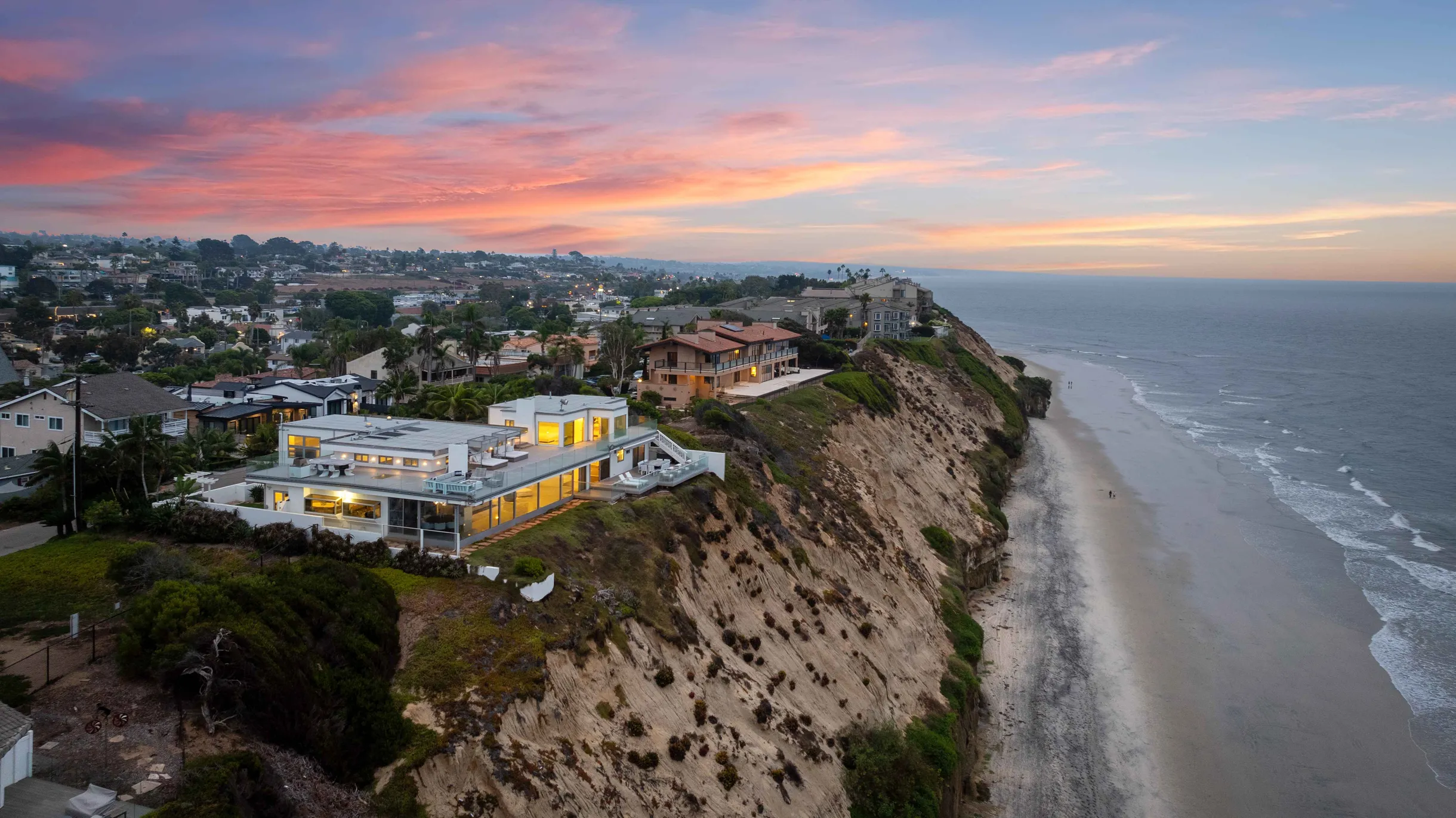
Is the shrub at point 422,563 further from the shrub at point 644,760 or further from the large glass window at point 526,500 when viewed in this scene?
the shrub at point 644,760

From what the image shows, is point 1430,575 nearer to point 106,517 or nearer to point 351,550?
point 351,550

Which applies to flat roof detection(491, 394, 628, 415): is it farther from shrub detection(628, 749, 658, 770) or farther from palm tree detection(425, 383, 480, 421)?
shrub detection(628, 749, 658, 770)

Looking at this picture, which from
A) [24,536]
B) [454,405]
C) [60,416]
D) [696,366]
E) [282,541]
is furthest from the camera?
[696,366]

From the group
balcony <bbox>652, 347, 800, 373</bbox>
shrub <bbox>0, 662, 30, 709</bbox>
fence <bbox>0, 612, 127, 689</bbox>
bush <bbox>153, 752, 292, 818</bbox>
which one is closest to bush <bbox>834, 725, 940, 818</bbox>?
bush <bbox>153, 752, 292, 818</bbox>

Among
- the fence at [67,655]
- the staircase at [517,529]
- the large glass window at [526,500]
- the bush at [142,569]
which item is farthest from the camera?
the large glass window at [526,500]

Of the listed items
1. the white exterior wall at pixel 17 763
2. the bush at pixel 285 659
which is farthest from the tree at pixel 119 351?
the white exterior wall at pixel 17 763

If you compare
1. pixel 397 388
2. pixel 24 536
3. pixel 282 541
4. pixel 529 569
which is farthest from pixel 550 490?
pixel 397 388
